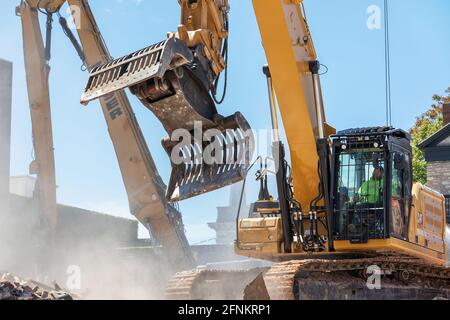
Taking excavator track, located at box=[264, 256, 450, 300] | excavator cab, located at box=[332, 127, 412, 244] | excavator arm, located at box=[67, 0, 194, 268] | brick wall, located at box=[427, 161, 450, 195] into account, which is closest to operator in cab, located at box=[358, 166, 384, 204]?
excavator cab, located at box=[332, 127, 412, 244]

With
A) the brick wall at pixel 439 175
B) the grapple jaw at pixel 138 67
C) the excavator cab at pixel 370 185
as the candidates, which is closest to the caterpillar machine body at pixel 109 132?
the excavator cab at pixel 370 185

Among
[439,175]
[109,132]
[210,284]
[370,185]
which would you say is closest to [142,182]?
[109,132]

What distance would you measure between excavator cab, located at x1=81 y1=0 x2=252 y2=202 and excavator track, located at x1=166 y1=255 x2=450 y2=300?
1.35 m

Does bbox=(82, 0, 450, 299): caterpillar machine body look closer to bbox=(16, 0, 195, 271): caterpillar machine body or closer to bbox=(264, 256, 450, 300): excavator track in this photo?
bbox=(264, 256, 450, 300): excavator track

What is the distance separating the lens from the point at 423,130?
36719 mm

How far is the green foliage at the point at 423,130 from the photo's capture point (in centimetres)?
3378

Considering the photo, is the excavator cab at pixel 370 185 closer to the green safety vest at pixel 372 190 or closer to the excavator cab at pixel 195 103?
the green safety vest at pixel 372 190

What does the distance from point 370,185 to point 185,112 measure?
246 centimetres

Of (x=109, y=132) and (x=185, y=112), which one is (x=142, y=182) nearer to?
(x=109, y=132)

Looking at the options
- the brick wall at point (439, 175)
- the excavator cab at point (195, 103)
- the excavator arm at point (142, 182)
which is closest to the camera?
the excavator cab at point (195, 103)

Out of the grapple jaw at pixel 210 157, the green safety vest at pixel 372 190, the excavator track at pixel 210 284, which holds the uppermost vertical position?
the grapple jaw at pixel 210 157
